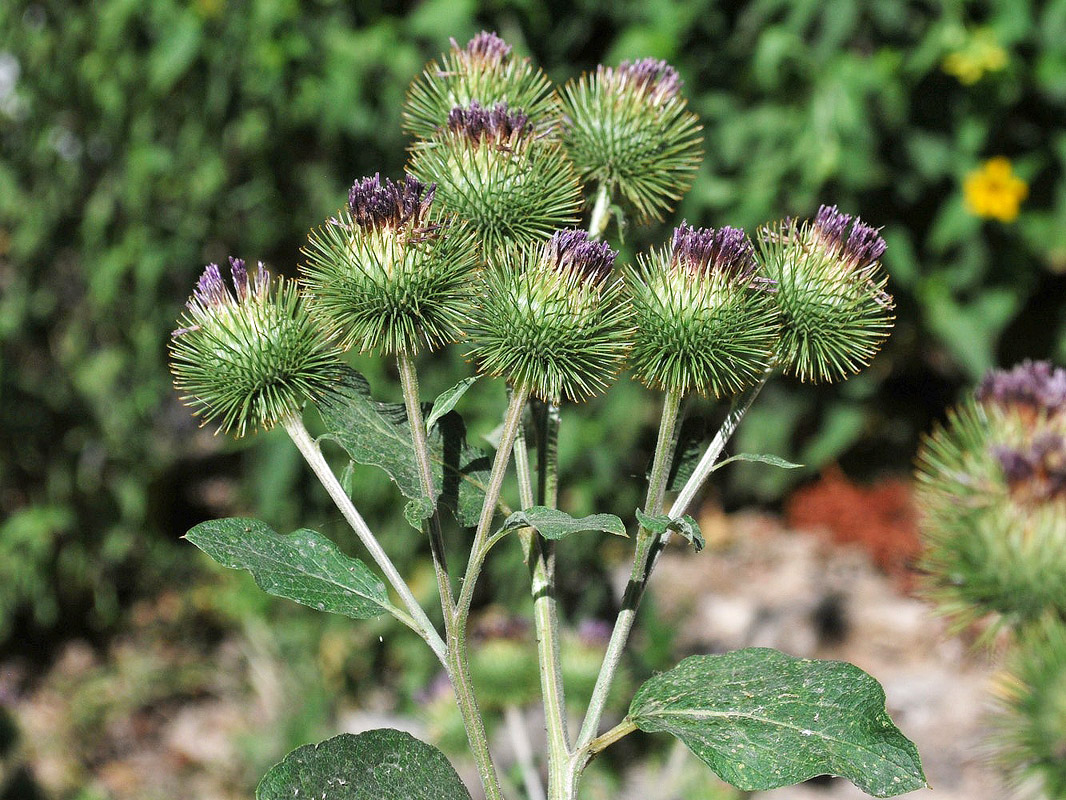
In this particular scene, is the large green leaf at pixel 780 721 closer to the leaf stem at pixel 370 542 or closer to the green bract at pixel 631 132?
the leaf stem at pixel 370 542

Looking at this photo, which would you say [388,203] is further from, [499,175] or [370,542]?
[370,542]

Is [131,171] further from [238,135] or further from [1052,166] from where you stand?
[1052,166]

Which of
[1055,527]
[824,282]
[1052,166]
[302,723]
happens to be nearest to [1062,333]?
[1052,166]

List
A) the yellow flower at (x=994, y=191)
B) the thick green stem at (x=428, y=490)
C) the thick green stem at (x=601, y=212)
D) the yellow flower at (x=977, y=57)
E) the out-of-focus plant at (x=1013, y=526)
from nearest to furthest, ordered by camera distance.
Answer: the thick green stem at (x=428, y=490) < the thick green stem at (x=601, y=212) < the out-of-focus plant at (x=1013, y=526) < the yellow flower at (x=977, y=57) < the yellow flower at (x=994, y=191)

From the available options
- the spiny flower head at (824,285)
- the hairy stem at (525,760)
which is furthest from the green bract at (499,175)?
the hairy stem at (525,760)

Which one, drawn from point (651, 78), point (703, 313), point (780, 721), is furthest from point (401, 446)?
point (651, 78)

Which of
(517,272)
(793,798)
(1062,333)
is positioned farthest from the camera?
(1062,333)
